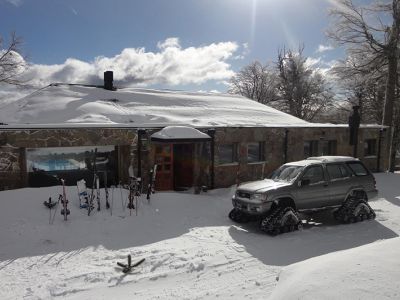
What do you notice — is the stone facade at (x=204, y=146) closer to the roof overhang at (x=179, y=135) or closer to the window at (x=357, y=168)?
the roof overhang at (x=179, y=135)

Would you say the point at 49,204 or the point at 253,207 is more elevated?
the point at 253,207

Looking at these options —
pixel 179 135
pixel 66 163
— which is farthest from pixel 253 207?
pixel 66 163

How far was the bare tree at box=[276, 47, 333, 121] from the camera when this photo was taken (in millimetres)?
40906

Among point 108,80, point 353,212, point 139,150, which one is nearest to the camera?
point 353,212

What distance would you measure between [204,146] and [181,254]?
761 centimetres

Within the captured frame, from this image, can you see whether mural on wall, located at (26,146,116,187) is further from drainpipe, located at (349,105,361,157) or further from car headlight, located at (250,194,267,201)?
drainpipe, located at (349,105,361,157)

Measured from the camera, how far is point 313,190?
32.4 feet

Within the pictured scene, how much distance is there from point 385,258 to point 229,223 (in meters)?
5.31

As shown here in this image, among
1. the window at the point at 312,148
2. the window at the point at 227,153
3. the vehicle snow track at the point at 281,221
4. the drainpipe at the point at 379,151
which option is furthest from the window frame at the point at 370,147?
the vehicle snow track at the point at 281,221

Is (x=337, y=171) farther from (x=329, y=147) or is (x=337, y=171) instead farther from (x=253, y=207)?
(x=329, y=147)

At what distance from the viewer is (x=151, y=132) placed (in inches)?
529

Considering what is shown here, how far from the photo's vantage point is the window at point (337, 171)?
10.4 m

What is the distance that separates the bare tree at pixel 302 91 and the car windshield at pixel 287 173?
31.6 metres

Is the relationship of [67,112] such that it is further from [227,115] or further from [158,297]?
[158,297]
